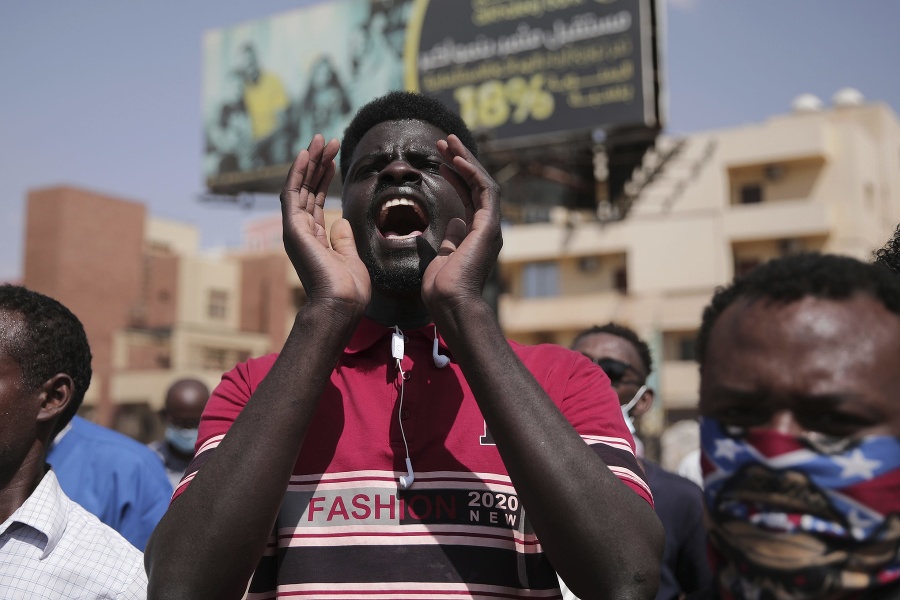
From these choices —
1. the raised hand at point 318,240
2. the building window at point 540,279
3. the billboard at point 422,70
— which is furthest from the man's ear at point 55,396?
the building window at point 540,279

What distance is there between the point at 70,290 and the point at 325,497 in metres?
35.1

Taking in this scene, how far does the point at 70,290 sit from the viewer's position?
34.4 metres

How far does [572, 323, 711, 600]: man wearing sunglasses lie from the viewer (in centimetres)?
375

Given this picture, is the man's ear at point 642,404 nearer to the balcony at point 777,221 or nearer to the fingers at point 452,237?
the fingers at point 452,237

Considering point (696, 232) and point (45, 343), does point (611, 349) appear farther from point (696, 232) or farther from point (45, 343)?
point (696, 232)

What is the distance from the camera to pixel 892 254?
219cm

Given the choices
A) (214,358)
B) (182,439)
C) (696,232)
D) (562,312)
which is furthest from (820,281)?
(214,358)

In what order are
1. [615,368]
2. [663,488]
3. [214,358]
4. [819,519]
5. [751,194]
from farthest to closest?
[214,358], [751,194], [615,368], [663,488], [819,519]

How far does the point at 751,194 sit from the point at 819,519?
108 ft

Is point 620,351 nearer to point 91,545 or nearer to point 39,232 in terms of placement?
point 91,545

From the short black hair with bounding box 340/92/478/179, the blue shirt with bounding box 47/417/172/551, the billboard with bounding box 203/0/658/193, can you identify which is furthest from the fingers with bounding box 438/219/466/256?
the billboard with bounding box 203/0/658/193

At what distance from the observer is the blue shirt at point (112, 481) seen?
3721mm

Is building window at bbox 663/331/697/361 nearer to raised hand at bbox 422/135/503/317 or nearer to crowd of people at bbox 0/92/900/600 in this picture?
crowd of people at bbox 0/92/900/600

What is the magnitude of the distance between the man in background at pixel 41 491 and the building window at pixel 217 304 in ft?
122
